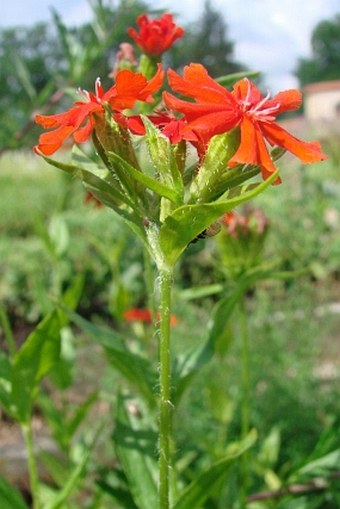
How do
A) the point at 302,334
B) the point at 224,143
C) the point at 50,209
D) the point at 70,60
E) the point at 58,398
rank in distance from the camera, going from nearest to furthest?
the point at 224,143 → the point at 70,60 → the point at 302,334 → the point at 58,398 → the point at 50,209

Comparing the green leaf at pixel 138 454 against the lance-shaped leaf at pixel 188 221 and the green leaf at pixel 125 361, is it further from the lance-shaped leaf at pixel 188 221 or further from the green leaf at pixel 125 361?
the lance-shaped leaf at pixel 188 221

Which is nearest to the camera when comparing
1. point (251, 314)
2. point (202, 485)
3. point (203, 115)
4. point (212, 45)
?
point (203, 115)

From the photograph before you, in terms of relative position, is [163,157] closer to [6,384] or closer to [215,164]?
[215,164]

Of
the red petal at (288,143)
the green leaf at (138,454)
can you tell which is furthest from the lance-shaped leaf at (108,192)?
the green leaf at (138,454)

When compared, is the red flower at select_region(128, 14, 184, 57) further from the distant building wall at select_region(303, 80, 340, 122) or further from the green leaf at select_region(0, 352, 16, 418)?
the distant building wall at select_region(303, 80, 340, 122)

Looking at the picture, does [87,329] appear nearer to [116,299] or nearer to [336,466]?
[336,466]

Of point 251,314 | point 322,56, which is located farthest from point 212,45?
point 251,314

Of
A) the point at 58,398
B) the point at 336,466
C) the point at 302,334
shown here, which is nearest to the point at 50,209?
the point at 58,398
